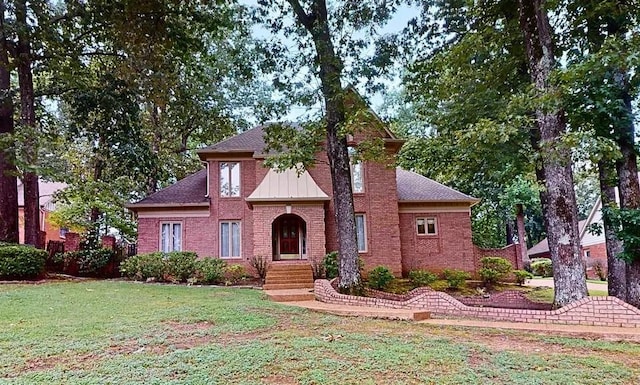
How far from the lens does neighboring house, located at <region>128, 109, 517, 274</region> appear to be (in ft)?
61.4

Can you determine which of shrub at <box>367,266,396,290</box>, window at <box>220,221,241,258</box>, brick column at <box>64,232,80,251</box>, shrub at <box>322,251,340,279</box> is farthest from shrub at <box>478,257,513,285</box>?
brick column at <box>64,232,80,251</box>

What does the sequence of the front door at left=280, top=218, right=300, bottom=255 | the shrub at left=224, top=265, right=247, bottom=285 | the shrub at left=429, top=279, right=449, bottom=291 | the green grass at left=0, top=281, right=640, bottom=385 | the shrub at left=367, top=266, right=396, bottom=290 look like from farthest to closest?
the front door at left=280, top=218, right=300, bottom=255, the shrub at left=224, top=265, right=247, bottom=285, the shrub at left=429, top=279, right=449, bottom=291, the shrub at left=367, top=266, right=396, bottom=290, the green grass at left=0, top=281, right=640, bottom=385

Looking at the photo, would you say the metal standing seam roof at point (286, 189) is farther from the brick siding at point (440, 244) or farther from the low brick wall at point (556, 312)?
the low brick wall at point (556, 312)

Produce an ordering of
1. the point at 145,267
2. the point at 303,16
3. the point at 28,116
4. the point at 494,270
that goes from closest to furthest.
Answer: the point at 303,16 → the point at 28,116 → the point at 145,267 → the point at 494,270

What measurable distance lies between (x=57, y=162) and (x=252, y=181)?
24.2 ft

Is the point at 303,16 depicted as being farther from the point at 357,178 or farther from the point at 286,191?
the point at 357,178

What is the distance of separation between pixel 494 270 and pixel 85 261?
17335 millimetres

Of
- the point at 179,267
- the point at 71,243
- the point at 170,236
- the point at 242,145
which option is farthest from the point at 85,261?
the point at 242,145

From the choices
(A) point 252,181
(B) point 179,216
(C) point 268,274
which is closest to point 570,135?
(C) point 268,274

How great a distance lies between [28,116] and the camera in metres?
16.2

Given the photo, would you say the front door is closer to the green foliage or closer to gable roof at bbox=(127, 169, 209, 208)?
gable roof at bbox=(127, 169, 209, 208)

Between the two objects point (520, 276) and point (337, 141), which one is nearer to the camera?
point (337, 141)

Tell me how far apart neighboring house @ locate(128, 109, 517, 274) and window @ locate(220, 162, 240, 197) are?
0.04 metres

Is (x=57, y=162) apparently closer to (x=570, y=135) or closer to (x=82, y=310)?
(x=82, y=310)
